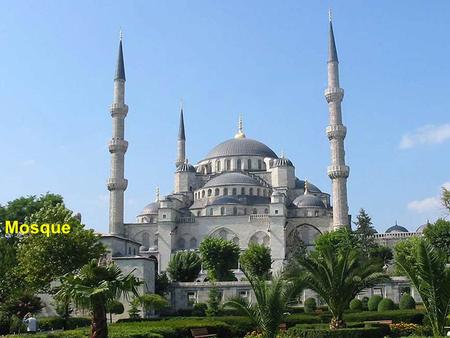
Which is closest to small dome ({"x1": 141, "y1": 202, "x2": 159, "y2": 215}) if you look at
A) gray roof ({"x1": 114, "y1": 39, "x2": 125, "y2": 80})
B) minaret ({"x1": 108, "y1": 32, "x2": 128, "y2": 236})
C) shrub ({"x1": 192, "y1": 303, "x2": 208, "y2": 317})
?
minaret ({"x1": 108, "y1": 32, "x2": 128, "y2": 236})

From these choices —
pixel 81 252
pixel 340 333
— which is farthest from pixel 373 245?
pixel 340 333

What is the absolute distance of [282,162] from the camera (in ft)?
185

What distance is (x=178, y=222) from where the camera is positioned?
51.1 metres

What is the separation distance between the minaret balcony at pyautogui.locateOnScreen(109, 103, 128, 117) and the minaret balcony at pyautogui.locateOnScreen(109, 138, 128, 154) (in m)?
2.05

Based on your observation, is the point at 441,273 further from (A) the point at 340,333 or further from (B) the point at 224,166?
(B) the point at 224,166

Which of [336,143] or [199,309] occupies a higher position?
[336,143]

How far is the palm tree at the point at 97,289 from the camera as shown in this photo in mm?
12672

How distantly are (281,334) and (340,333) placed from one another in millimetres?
1973

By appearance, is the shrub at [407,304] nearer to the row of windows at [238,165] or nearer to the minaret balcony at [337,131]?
the minaret balcony at [337,131]

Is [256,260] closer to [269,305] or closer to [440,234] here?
[440,234]

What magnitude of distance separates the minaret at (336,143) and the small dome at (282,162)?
11192 millimetres

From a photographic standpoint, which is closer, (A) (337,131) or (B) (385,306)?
(B) (385,306)

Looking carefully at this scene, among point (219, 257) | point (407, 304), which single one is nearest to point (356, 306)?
point (407, 304)

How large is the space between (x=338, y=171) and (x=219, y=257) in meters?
11.0
